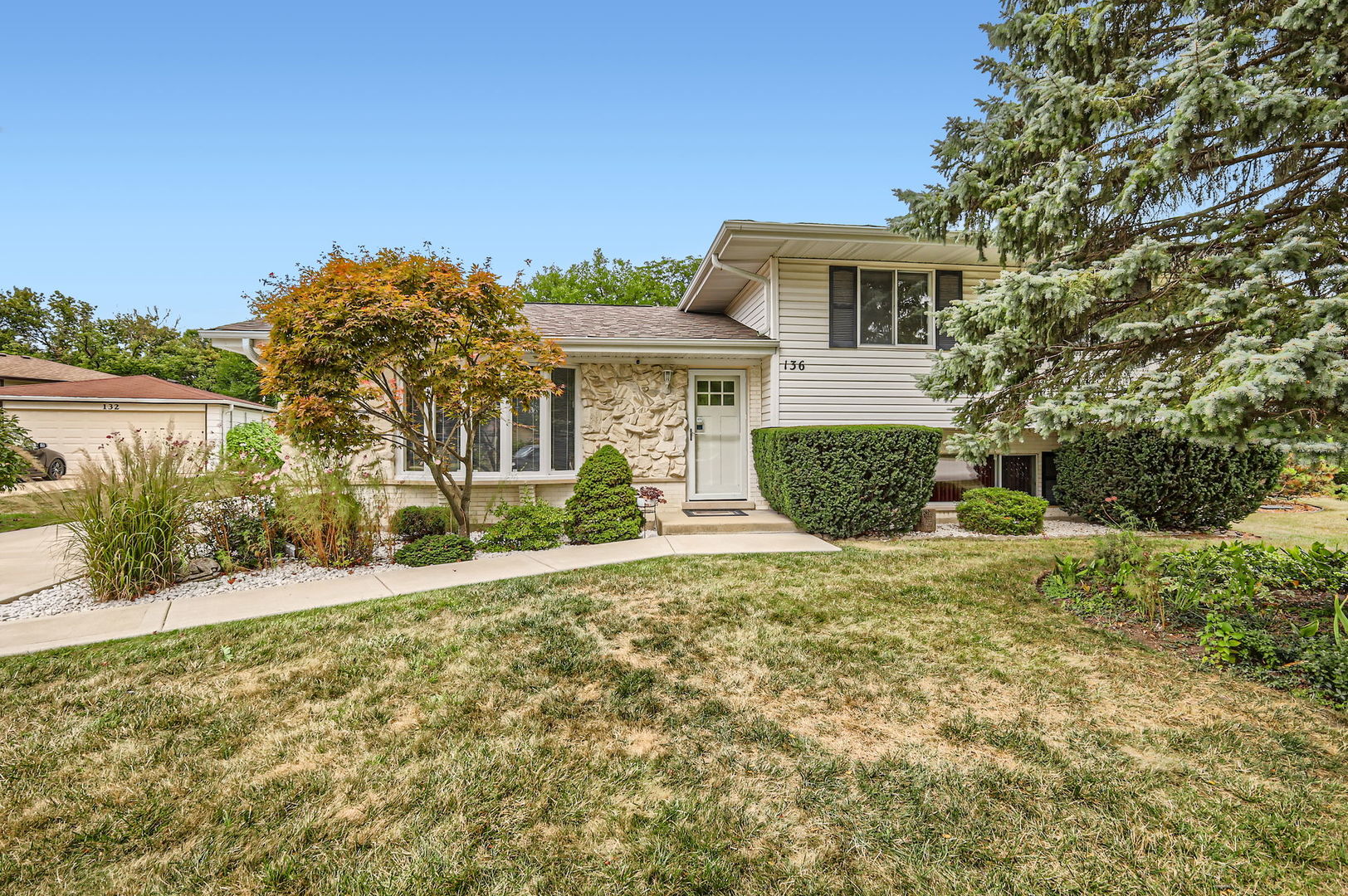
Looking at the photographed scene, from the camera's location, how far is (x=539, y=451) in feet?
27.5

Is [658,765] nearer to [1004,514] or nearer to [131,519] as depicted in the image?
[131,519]

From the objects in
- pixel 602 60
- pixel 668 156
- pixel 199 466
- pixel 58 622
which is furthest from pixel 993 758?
pixel 668 156

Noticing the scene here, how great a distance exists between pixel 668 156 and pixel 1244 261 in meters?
16.4

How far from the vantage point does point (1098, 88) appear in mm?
3363

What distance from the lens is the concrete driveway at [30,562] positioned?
16.1 feet

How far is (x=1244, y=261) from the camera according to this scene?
3.20 m

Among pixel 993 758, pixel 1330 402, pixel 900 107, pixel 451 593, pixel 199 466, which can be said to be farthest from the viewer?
pixel 900 107

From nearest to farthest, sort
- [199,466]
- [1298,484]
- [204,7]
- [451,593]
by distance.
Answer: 1. [451,593]
2. [199,466]
3. [204,7]
4. [1298,484]

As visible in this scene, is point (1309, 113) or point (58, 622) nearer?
point (1309, 113)

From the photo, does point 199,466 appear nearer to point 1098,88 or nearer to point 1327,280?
point 1098,88

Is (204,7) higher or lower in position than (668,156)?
lower

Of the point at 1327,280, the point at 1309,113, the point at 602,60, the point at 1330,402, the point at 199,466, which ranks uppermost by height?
the point at 602,60

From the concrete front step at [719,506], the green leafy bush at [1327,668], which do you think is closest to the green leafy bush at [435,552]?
the concrete front step at [719,506]

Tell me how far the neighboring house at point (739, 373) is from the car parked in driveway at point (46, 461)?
10.5m
